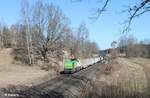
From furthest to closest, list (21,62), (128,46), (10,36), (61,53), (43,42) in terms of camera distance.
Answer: (128,46) → (10,36) → (61,53) → (43,42) → (21,62)

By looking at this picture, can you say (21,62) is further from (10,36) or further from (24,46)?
(10,36)

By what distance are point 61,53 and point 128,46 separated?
79.5 meters

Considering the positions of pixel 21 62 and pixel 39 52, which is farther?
pixel 39 52

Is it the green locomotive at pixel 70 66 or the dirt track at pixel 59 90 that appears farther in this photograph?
the green locomotive at pixel 70 66

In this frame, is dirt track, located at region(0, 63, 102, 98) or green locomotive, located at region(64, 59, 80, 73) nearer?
dirt track, located at region(0, 63, 102, 98)

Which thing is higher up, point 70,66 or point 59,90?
point 70,66

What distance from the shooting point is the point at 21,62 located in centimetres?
8012

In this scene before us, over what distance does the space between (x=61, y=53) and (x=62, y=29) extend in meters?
6.22

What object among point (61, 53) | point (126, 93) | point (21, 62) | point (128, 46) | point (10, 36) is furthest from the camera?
point (128, 46)

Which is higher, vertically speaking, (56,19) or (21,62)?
(56,19)

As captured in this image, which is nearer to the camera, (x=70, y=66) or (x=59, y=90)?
(x=59, y=90)

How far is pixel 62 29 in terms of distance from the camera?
8794 centimetres

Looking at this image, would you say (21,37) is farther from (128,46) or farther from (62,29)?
(128,46)

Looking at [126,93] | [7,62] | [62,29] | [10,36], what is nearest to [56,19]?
[62,29]
